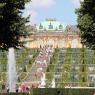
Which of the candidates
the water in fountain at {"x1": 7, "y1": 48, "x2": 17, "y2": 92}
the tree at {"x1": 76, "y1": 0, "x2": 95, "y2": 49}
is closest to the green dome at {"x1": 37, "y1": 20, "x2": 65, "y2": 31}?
the water in fountain at {"x1": 7, "y1": 48, "x2": 17, "y2": 92}

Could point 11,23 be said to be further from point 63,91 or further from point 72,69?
point 72,69

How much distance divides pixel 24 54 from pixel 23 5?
1995 inches

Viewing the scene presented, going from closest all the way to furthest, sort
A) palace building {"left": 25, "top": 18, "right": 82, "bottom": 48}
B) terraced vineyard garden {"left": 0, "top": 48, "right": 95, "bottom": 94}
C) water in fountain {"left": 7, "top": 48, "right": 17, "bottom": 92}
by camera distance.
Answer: water in fountain {"left": 7, "top": 48, "right": 17, "bottom": 92}
terraced vineyard garden {"left": 0, "top": 48, "right": 95, "bottom": 94}
palace building {"left": 25, "top": 18, "right": 82, "bottom": 48}

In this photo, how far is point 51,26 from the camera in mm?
165500

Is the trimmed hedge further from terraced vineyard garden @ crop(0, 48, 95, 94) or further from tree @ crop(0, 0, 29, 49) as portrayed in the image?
terraced vineyard garden @ crop(0, 48, 95, 94)

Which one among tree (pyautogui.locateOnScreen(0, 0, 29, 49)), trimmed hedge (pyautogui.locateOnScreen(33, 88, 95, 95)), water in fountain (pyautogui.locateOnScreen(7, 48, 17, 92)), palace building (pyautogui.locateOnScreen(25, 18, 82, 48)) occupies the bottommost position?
trimmed hedge (pyautogui.locateOnScreen(33, 88, 95, 95))

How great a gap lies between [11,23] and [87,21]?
4.49 metres

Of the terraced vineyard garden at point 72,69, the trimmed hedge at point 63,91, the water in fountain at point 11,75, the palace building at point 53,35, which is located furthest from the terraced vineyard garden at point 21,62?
the palace building at point 53,35

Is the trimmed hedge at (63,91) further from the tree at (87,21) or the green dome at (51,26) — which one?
the green dome at (51,26)

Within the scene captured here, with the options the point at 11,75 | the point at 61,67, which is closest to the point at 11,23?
the point at 11,75

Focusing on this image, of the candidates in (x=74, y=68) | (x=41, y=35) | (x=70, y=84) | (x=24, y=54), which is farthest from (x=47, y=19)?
(x=70, y=84)

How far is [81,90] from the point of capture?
35906mm

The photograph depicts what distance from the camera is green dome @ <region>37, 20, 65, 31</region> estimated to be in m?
165

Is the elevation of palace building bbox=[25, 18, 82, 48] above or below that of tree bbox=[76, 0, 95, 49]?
above
